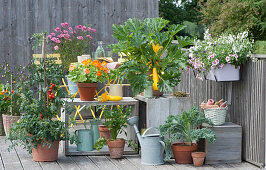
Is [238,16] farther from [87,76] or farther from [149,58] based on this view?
[87,76]

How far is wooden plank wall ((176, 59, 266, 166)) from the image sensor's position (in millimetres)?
4520

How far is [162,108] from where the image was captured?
502 centimetres

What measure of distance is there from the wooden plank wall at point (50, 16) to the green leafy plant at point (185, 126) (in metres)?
3.70

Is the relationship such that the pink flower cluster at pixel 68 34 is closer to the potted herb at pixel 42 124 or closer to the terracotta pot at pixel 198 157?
the potted herb at pixel 42 124

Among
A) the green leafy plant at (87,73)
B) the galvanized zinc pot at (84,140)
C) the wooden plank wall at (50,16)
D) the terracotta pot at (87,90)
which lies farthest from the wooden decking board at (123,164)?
the wooden plank wall at (50,16)

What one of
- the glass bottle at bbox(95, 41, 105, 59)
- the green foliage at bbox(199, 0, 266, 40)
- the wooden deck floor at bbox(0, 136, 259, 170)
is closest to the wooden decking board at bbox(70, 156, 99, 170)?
the wooden deck floor at bbox(0, 136, 259, 170)

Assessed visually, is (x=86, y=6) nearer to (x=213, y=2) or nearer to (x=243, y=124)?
(x=243, y=124)

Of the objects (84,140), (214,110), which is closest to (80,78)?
(84,140)

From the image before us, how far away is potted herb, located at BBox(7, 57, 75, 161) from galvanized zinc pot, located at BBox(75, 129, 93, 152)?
291 millimetres

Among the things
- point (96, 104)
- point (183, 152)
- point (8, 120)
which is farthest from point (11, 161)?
point (183, 152)

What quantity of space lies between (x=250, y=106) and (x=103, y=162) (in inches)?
60.8

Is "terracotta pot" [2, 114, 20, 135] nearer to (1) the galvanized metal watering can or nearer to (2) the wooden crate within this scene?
(1) the galvanized metal watering can

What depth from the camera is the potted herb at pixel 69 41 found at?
7836mm

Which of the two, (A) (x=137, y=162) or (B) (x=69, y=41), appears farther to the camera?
(B) (x=69, y=41)
